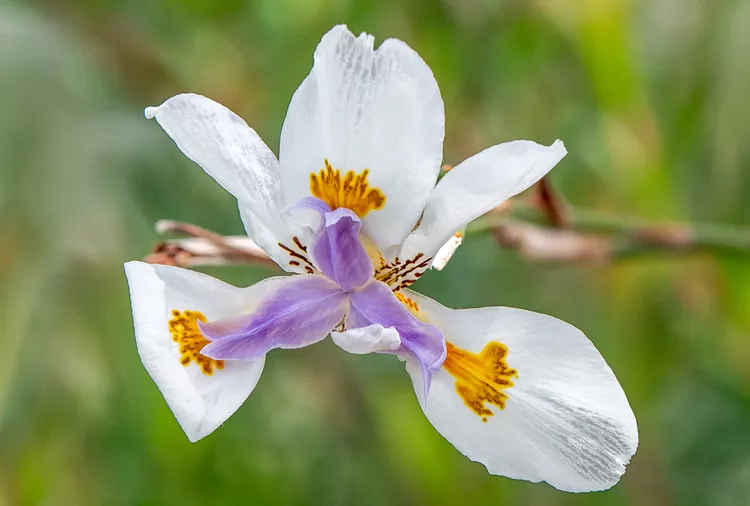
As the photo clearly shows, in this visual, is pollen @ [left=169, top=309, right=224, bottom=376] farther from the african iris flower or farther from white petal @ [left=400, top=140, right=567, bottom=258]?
white petal @ [left=400, top=140, right=567, bottom=258]

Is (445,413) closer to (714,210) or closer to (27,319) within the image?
(27,319)

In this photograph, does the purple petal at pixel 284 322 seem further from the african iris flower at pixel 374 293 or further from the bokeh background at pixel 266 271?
the bokeh background at pixel 266 271

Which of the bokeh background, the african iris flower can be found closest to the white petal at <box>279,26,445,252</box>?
the african iris flower

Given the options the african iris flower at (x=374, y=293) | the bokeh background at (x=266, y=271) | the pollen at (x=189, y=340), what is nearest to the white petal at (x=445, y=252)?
the african iris flower at (x=374, y=293)

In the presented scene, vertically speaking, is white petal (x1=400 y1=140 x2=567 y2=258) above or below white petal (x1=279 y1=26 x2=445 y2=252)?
below

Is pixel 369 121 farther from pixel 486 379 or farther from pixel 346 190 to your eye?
pixel 486 379
